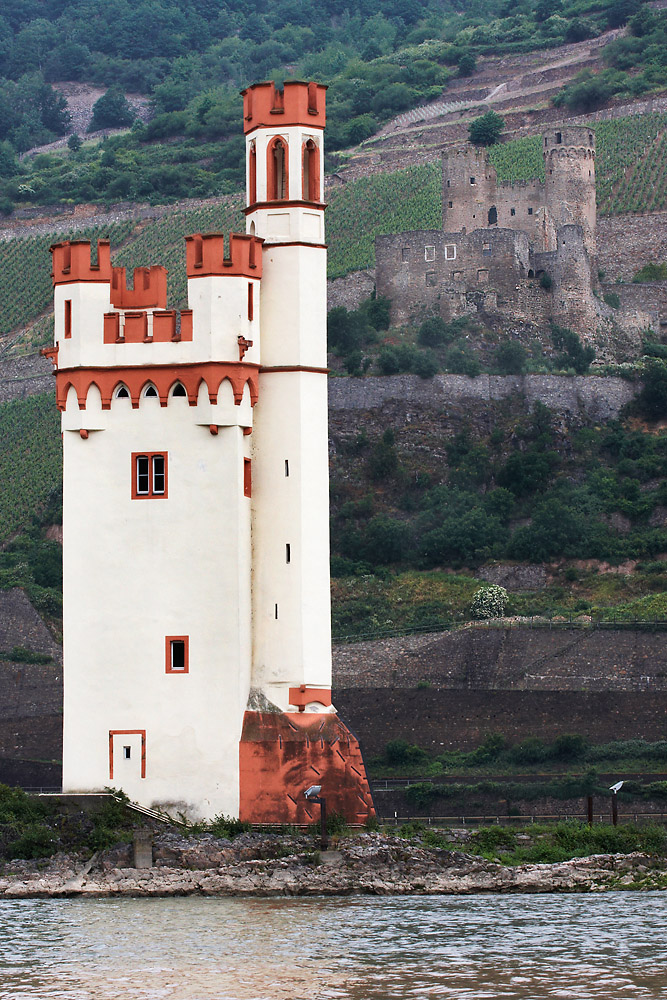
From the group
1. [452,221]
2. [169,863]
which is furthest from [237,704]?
[452,221]

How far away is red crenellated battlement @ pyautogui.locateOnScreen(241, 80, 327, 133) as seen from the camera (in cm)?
5034

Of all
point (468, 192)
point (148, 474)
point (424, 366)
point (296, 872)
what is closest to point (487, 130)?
point (468, 192)

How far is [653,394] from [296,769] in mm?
50100

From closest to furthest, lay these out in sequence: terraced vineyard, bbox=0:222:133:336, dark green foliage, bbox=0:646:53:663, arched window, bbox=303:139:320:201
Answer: arched window, bbox=303:139:320:201 → dark green foliage, bbox=0:646:53:663 → terraced vineyard, bbox=0:222:133:336

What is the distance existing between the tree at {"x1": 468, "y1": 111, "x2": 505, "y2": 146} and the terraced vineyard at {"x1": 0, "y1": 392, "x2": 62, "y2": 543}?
2898 centimetres

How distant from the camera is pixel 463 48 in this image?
161 metres

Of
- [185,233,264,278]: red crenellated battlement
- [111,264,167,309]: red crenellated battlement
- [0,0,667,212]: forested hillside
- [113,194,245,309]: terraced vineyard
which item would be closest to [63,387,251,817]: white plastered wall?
[111,264,167,309]: red crenellated battlement

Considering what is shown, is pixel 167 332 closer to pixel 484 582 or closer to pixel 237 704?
pixel 237 704

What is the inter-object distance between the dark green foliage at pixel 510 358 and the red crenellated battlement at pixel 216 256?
154ft

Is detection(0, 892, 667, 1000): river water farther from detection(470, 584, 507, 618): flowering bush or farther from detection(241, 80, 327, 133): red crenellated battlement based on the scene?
detection(470, 584, 507, 618): flowering bush

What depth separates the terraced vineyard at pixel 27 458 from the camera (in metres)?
97.7

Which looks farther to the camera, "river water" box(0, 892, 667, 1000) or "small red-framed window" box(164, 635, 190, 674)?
"small red-framed window" box(164, 635, 190, 674)

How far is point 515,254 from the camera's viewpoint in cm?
9956

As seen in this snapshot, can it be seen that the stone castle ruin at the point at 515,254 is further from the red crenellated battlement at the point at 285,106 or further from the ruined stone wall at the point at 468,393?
the red crenellated battlement at the point at 285,106
